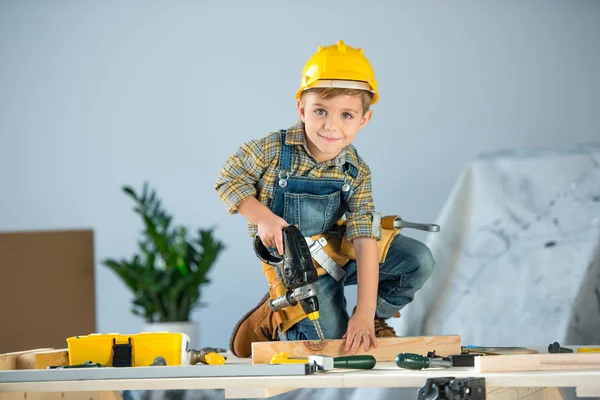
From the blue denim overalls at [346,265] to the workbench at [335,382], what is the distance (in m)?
0.73

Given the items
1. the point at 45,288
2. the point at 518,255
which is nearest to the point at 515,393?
the point at 518,255

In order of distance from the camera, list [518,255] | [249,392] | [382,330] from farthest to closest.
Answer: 1. [518,255]
2. [382,330]
3. [249,392]

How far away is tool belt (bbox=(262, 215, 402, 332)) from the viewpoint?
2264 millimetres

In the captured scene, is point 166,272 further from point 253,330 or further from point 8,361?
point 8,361

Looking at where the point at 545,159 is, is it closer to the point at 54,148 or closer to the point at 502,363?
the point at 502,363

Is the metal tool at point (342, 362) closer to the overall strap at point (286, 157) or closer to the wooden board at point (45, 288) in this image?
the overall strap at point (286, 157)

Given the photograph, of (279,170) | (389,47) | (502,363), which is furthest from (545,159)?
(502,363)

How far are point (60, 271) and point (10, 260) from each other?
0.30 metres

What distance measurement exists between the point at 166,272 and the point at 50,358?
2545mm

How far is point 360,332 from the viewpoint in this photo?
79.7 inches

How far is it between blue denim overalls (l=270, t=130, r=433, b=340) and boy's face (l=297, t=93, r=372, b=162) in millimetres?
135

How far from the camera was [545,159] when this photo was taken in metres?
3.88

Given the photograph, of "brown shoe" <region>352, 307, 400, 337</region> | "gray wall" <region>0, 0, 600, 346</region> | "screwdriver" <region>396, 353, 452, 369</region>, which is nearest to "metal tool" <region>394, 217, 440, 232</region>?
"brown shoe" <region>352, 307, 400, 337</region>

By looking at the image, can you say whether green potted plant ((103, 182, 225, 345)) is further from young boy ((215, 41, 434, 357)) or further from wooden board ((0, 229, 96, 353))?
young boy ((215, 41, 434, 357))
